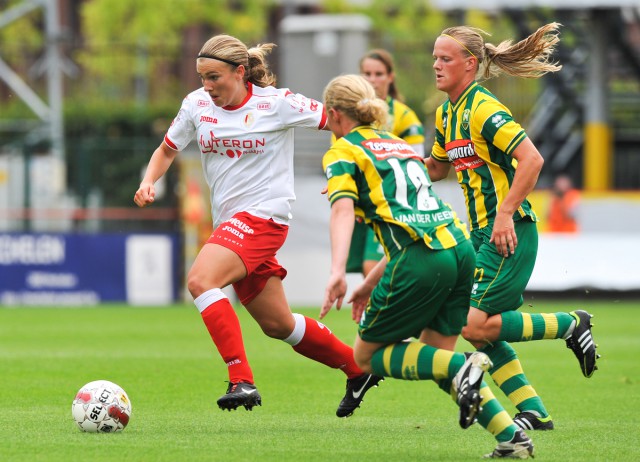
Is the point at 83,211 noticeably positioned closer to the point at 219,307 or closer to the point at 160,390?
the point at 160,390

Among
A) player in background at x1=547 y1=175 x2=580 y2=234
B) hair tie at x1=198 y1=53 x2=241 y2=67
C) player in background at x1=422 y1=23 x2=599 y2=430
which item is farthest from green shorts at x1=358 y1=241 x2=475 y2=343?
player in background at x1=547 y1=175 x2=580 y2=234

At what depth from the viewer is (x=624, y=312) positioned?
1753 centimetres

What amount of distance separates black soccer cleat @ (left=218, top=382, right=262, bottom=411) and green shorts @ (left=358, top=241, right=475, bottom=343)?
1.12m

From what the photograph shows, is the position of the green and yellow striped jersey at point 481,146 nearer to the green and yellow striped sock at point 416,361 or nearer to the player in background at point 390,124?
the green and yellow striped sock at point 416,361

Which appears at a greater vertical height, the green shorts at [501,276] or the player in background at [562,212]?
the green shorts at [501,276]

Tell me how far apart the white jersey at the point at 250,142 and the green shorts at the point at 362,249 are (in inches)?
96.5

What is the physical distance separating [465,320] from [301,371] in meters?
4.45

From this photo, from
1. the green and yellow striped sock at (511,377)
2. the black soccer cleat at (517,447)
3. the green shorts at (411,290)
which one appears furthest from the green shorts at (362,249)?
the black soccer cleat at (517,447)

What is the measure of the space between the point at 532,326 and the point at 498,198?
2.34 ft

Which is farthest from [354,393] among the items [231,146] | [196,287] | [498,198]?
[231,146]

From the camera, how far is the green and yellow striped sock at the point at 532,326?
22.3ft

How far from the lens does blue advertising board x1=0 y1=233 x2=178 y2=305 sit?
767 inches

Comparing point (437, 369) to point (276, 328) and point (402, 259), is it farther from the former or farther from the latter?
point (276, 328)

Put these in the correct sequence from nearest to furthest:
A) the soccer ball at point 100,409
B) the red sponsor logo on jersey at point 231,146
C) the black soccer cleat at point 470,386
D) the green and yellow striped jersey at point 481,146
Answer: the black soccer cleat at point 470,386
the green and yellow striped jersey at point 481,146
the soccer ball at point 100,409
the red sponsor logo on jersey at point 231,146
